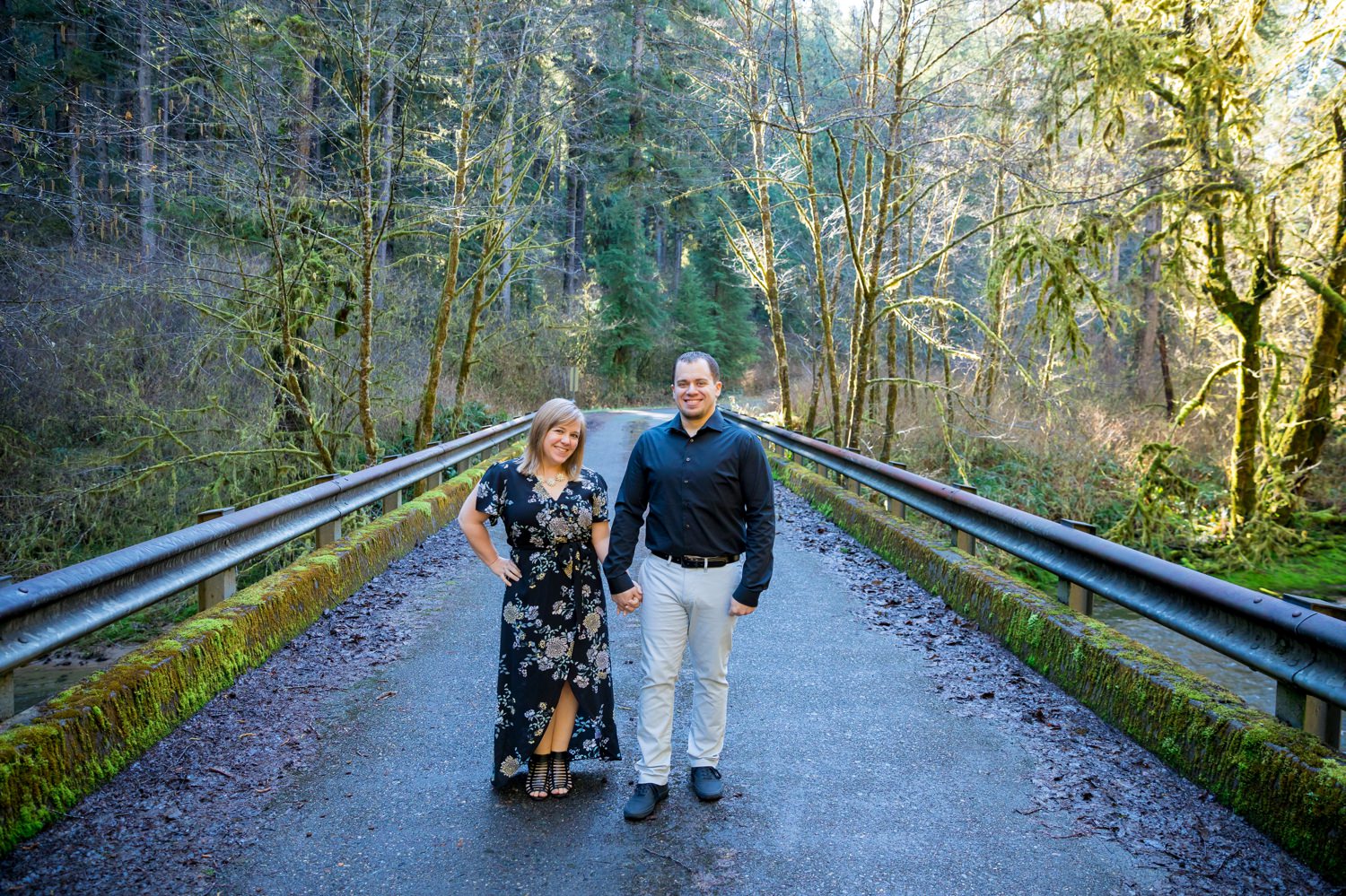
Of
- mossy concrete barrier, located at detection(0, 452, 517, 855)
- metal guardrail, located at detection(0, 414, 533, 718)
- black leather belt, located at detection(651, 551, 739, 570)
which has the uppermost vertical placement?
black leather belt, located at detection(651, 551, 739, 570)

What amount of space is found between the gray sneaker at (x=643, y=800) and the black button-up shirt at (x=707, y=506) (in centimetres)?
80

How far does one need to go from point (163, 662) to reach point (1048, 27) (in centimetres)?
1243

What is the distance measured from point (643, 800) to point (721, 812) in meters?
0.32

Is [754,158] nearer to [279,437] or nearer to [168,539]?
[279,437]

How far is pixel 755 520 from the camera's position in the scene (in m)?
4.09

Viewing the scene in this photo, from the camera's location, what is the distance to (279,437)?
13.1 metres

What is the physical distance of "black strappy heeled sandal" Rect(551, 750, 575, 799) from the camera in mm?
4008

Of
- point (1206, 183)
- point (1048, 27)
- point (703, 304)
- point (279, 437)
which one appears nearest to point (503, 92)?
point (279, 437)

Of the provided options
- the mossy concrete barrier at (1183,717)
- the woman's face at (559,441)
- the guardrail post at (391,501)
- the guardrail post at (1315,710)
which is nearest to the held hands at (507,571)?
the woman's face at (559,441)

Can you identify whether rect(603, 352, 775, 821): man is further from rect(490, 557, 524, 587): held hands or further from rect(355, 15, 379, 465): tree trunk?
rect(355, 15, 379, 465): tree trunk

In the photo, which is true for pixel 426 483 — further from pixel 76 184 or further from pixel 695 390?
pixel 695 390

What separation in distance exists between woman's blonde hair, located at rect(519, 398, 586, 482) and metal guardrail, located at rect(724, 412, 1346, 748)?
282cm

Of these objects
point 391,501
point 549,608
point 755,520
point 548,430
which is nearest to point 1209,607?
point 755,520

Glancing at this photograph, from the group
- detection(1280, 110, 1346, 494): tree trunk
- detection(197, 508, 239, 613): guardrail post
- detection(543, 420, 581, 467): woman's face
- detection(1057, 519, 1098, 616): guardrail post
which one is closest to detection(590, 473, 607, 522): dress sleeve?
detection(543, 420, 581, 467): woman's face
